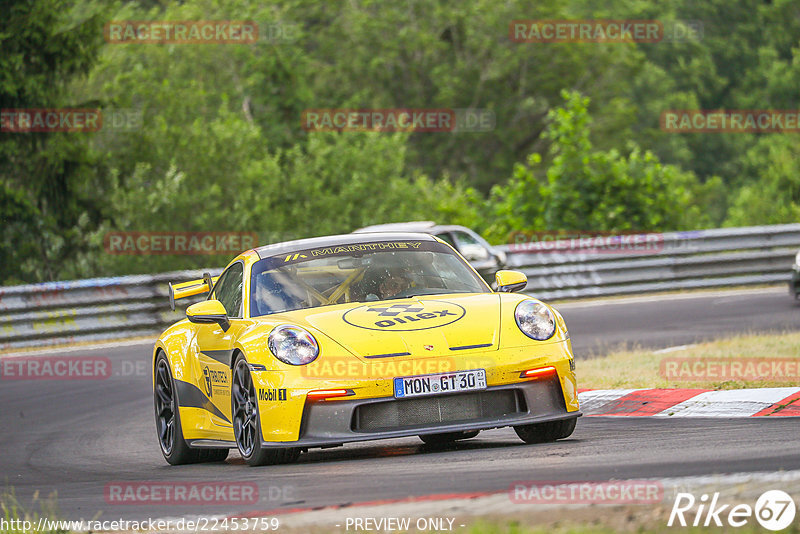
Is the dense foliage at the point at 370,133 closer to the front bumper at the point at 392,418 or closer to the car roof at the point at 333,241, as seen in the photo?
the car roof at the point at 333,241

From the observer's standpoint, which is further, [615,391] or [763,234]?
[763,234]

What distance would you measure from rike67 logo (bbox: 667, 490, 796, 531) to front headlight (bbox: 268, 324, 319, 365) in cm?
301

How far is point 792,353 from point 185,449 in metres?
5.57

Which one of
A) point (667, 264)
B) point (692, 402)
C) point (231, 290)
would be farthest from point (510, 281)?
point (667, 264)

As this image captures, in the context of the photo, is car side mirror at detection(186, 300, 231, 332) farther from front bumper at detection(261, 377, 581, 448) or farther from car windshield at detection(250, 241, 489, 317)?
front bumper at detection(261, 377, 581, 448)

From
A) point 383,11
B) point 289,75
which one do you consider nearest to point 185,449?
point 289,75

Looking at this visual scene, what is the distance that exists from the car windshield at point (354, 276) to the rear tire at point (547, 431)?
1.00 meters

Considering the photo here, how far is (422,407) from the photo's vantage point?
743cm

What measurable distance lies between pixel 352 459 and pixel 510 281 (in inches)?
64.1

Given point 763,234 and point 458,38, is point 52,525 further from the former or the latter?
point 458,38

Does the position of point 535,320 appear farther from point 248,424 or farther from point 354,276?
point 248,424

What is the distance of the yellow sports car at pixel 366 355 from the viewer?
742 centimetres

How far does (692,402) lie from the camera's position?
30.8ft

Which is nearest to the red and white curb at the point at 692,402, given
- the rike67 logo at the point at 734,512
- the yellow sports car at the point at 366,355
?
A: the yellow sports car at the point at 366,355
